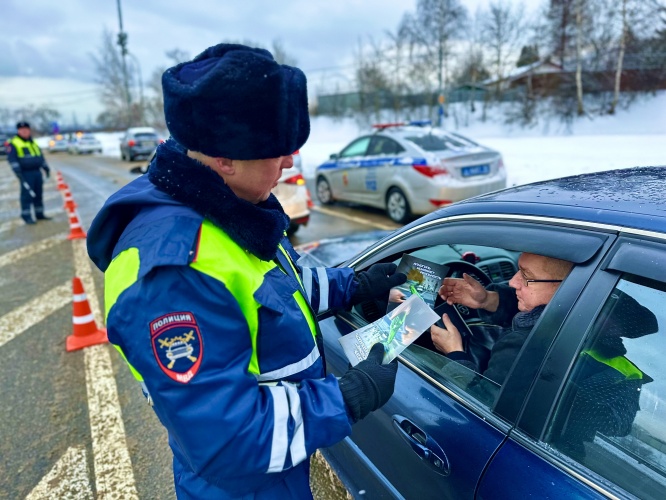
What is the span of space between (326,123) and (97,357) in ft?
117

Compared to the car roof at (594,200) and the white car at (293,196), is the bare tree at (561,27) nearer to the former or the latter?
the white car at (293,196)

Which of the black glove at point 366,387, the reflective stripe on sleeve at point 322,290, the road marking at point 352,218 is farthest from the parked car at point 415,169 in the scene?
the black glove at point 366,387

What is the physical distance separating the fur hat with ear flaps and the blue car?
29.7 inches

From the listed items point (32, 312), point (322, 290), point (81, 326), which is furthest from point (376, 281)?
point (32, 312)

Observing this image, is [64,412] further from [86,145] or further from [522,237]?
[86,145]

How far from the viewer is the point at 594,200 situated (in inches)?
49.9

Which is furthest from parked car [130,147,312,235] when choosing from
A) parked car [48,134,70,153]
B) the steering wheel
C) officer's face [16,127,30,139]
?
parked car [48,134,70,153]

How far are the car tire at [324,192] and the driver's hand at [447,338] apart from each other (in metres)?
7.52

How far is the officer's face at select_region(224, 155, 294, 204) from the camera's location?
3.72 ft

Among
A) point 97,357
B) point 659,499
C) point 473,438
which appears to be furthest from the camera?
point 97,357

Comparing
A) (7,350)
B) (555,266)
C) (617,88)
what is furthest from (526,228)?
(617,88)

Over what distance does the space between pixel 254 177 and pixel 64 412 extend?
9.00 feet

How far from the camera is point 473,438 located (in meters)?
1.26

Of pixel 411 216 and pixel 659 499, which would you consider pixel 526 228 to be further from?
pixel 411 216
